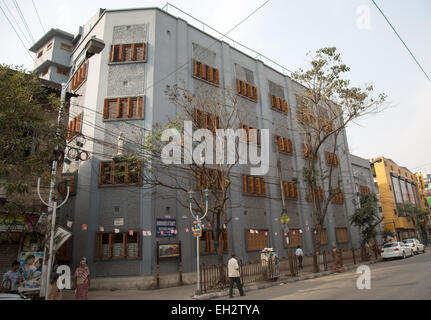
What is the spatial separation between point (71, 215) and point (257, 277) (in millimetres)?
11414

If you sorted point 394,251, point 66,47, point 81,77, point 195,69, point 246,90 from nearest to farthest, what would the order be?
point 81,77
point 195,69
point 246,90
point 394,251
point 66,47

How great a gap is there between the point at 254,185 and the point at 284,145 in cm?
590

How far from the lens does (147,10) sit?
20.4 metres

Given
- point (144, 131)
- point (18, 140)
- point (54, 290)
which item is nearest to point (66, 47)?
point (144, 131)

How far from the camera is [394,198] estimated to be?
5016 centimetres

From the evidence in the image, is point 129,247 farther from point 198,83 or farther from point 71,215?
point 198,83

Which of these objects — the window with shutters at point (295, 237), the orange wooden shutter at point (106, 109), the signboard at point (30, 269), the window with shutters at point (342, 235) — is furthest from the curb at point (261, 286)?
the orange wooden shutter at point (106, 109)

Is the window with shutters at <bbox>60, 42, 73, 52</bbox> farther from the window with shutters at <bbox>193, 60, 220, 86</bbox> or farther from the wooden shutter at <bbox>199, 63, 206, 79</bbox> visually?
the wooden shutter at <bbox>199, 63, 206, 79</bbox>

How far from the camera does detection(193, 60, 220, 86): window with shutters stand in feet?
70.4

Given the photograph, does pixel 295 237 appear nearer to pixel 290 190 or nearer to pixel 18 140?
pixel 290 190

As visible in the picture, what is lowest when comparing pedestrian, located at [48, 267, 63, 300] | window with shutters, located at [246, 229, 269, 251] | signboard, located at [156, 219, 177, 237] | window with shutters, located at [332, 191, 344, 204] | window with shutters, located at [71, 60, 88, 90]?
pedestrian, located at [48, 267, 63, 300]

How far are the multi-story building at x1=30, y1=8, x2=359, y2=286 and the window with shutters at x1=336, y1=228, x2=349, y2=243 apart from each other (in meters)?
5.30

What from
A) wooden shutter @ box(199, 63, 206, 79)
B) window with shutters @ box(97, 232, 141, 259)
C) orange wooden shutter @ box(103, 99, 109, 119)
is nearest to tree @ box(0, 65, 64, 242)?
window with shutters @ box(97, 232, 141, 259)

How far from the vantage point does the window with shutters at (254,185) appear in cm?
2191
